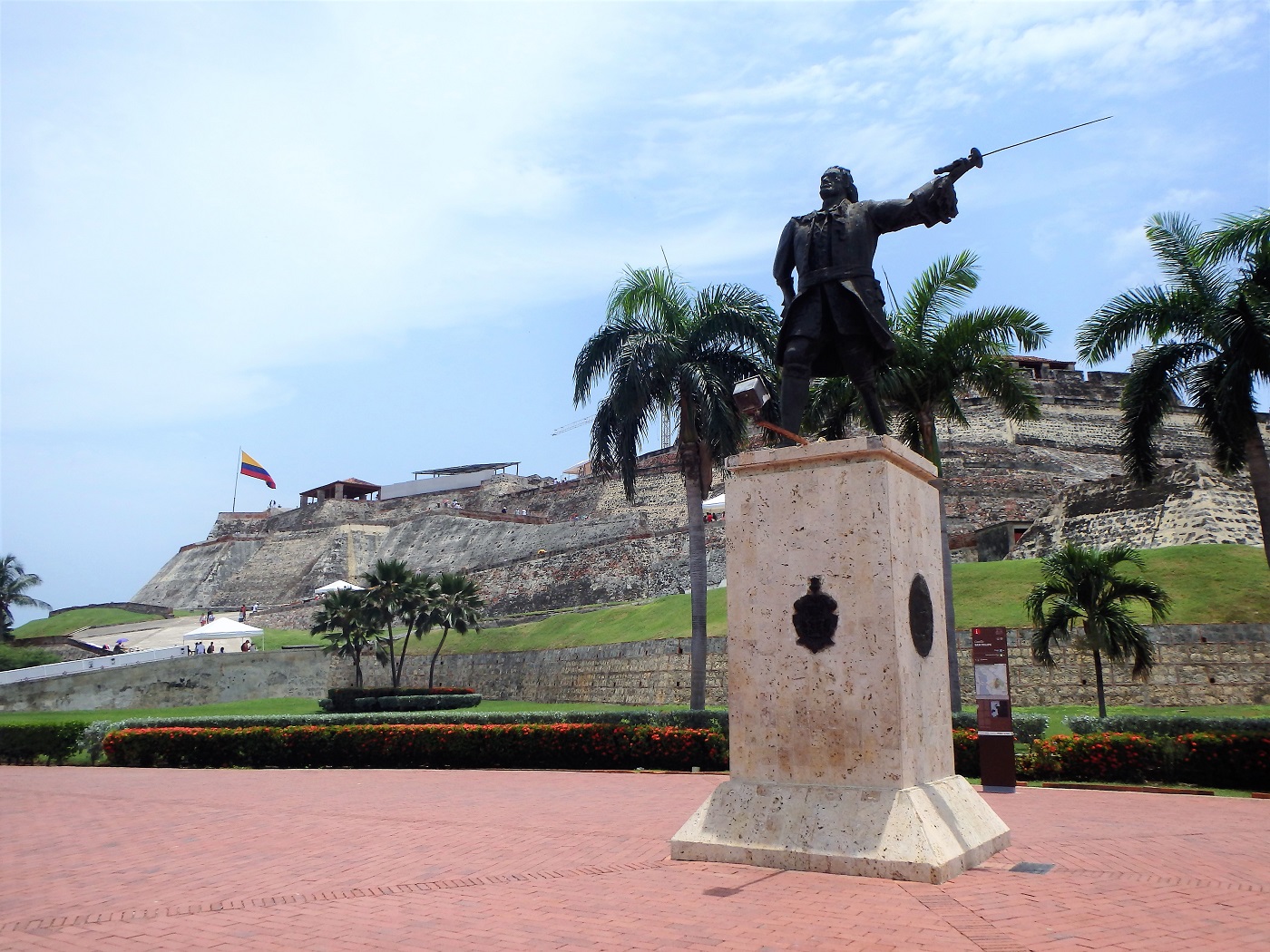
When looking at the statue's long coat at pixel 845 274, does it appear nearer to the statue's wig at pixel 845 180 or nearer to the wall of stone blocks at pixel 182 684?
the statue's wig at pixel 845 180

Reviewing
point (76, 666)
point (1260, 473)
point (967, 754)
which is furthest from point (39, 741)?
point (1260, 473)

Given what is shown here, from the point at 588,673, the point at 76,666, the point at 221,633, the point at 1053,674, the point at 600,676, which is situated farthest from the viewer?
the point at 221,633

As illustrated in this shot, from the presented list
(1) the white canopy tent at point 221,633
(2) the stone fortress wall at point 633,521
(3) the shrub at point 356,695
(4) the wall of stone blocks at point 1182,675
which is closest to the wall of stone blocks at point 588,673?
(3) the shrub at point 356,695

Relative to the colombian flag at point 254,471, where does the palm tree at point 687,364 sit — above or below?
below

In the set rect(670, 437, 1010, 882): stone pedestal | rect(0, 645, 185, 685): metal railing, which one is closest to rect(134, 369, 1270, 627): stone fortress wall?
rect(0, 645, 185, 685): metal railing

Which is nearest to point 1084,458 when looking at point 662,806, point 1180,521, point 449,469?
point 1180,521

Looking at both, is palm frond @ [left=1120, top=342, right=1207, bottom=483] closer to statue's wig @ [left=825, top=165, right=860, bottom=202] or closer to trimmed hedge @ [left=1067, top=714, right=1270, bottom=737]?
trimmed hedge @ [left=1067, top=714, right=1270, bottom=737]

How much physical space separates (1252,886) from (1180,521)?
2277 cm

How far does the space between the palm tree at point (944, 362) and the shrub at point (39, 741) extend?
49.0 feet

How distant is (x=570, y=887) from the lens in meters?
5.86

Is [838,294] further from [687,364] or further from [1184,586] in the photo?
[1184,586]

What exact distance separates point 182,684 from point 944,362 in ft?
84.0

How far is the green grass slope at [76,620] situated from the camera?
174 feet

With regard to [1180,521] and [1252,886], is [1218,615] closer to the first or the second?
[1180,521]
